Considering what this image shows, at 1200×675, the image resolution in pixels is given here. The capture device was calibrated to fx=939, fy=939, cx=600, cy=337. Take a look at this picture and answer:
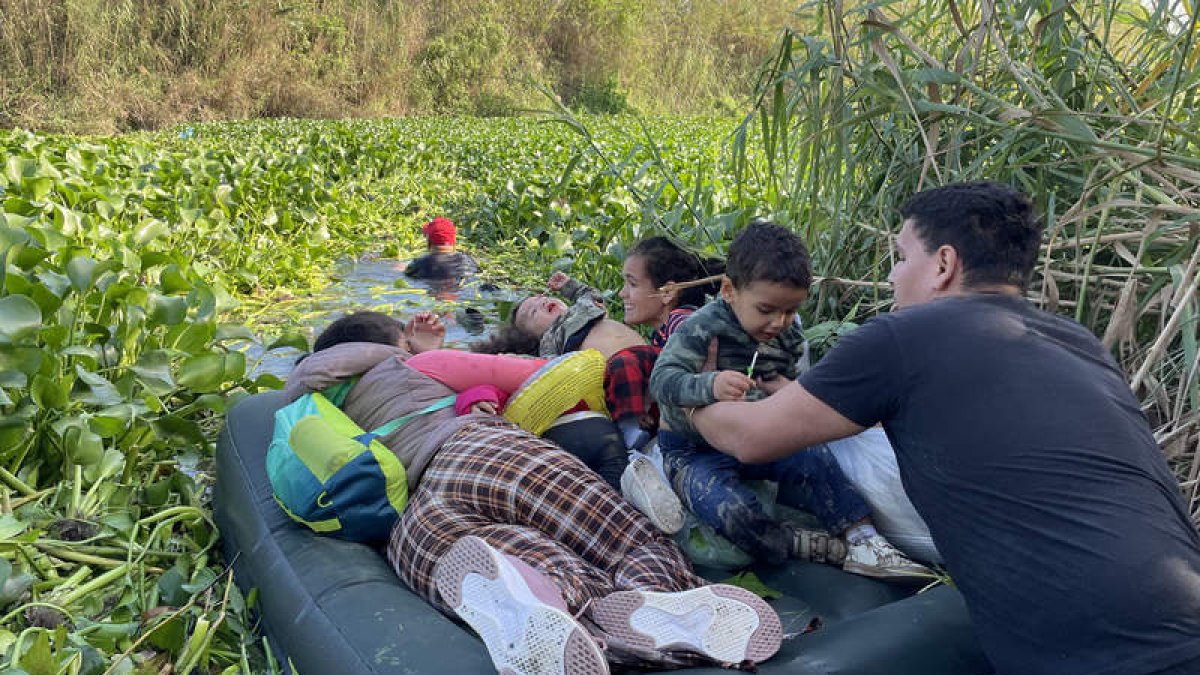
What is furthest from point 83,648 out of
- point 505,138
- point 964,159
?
point 505,138

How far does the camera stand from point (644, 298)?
3172mm

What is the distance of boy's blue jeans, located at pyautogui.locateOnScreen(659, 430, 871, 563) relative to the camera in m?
2.19

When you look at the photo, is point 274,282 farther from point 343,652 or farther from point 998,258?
point 998,258

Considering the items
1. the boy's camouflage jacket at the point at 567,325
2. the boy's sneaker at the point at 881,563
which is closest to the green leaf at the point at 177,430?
the boy's camouflage jacket at the point at 567,325

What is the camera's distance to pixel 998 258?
165 centimetres

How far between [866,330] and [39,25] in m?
22.7

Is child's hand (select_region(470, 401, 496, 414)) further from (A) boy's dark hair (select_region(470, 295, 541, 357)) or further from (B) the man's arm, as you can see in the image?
(A) boy's dark hair (select_region(470, 295, 541, 357))

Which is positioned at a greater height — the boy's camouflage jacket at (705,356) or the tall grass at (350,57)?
the boy's camouflage jacket at (705,356)

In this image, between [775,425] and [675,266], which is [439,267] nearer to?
[675,266]

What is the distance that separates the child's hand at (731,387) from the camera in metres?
2.08

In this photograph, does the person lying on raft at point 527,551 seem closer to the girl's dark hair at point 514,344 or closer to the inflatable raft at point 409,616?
the inflatable raft at point 409,616

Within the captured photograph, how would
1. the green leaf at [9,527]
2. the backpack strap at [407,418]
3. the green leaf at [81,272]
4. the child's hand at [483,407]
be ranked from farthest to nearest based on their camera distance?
the green leaf at [81,272] → the child's hand at [483,407] → the backpack strap at [407,418] → the green leaf at [9,527]

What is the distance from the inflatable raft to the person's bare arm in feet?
1.22

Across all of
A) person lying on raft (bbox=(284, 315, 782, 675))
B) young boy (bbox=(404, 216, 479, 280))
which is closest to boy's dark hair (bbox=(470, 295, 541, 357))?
person lying on raft (bbox=(284, 315, 782, 675))
